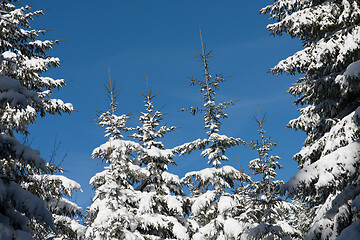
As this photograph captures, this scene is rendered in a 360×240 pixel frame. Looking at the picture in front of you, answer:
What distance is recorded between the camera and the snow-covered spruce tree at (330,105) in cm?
675

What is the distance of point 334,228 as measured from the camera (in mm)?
6648

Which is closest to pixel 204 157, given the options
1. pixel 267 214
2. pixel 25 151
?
A: pixel 267 214

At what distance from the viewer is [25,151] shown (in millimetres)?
6328

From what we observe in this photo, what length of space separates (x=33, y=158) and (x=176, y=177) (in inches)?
A: 448

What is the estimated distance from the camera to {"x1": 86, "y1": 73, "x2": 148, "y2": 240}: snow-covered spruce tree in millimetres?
13414

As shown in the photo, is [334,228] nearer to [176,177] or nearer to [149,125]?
[176,177]

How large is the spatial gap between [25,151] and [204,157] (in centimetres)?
1097

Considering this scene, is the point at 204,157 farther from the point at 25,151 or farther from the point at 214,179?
the point at 25,151

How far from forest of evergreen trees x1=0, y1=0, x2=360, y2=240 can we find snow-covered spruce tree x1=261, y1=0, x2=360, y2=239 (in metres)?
0.03

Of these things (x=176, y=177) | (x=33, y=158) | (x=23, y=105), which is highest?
(x=176, y=177)

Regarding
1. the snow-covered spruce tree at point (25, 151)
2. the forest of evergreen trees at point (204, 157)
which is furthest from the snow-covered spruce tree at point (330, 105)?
the snow-covered spruce tree at point (25, 151)

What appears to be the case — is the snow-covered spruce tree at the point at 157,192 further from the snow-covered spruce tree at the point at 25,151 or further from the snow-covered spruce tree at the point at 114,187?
the snow-covered spruce tree at the point at 25,151

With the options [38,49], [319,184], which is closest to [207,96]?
[38,49]

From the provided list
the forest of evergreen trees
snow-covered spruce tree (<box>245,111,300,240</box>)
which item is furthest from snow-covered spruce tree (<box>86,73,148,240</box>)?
snow-covered spruce tree (<box>245,111,300,240</box>)
